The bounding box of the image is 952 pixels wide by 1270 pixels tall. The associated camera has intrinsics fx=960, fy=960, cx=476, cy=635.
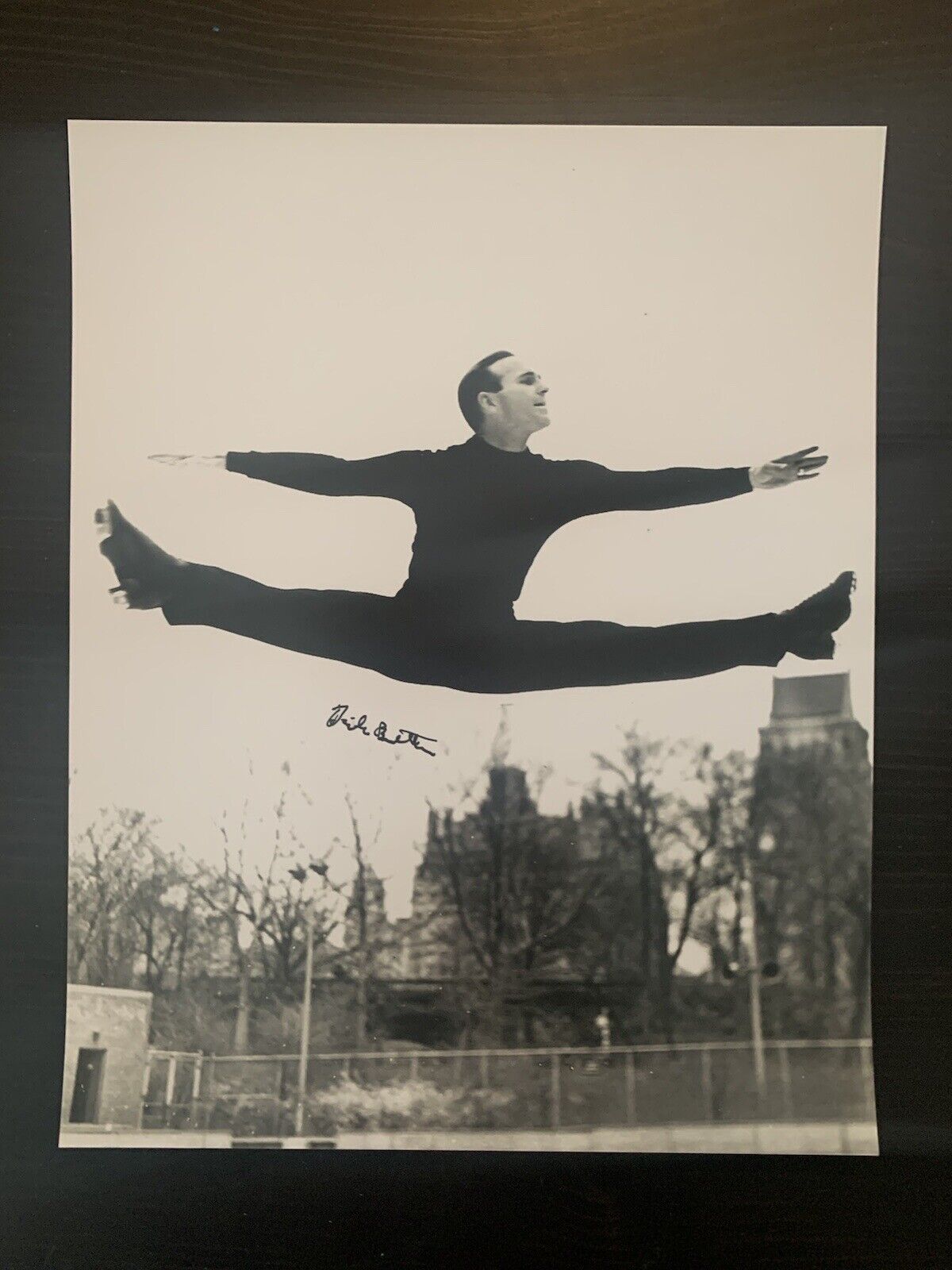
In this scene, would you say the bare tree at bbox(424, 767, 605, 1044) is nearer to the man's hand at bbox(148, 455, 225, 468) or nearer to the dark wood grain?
the dark wood grain

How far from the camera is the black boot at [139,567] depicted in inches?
35.4

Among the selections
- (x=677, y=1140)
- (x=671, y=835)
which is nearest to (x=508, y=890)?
(x=671, y=835)

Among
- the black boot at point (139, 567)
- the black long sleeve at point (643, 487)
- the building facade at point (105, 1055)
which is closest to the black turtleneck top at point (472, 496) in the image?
the black long sleeve at point (643, 487)

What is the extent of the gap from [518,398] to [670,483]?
0.53 feet

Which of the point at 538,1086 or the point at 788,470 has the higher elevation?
the point at 788,470

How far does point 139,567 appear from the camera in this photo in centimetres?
90

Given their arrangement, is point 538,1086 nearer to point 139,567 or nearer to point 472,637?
point 472,637

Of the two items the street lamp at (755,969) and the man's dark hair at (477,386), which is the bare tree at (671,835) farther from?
the man's dark hair at (477,386)

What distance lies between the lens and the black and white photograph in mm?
860

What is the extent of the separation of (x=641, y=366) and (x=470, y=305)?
0.56 ft

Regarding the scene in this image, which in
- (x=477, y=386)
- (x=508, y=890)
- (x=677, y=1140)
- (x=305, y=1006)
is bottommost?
(x=677, y=1140)

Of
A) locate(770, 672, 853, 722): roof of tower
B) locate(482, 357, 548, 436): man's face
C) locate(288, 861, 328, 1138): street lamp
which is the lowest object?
locate(288, 861, 328, 1138): street lamp

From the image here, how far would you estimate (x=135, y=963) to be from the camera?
874 millimetres
